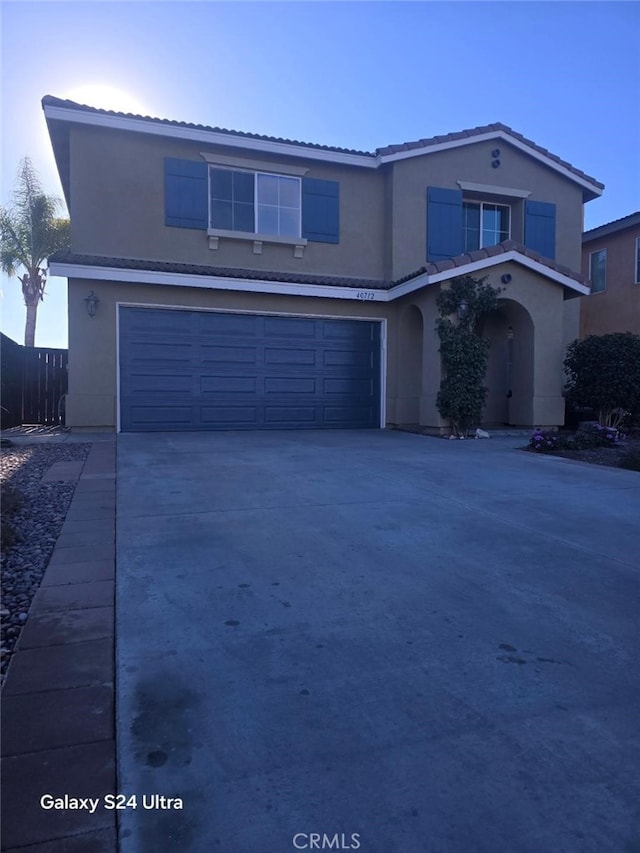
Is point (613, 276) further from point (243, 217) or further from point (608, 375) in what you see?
point (243, 217)

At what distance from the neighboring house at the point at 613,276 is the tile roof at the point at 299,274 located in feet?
15.9

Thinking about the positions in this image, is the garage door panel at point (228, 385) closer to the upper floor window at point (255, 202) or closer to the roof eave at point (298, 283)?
the roof eave at point (298, 283)

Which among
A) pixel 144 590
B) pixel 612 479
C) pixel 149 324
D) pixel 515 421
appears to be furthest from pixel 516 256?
pixel 144 590

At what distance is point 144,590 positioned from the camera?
3.69 meters

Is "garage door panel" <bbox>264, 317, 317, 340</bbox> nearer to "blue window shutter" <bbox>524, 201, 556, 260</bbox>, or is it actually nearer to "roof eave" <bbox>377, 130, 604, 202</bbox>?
"roof eave" <bbox>377, 130, 604, 202</bbox>

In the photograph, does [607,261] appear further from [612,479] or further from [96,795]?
[96,795]

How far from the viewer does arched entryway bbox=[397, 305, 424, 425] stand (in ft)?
46.2

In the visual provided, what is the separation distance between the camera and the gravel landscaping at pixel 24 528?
340 centimetres

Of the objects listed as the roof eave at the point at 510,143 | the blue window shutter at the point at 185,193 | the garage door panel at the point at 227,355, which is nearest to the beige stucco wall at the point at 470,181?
the roof eave at the point at 510,143

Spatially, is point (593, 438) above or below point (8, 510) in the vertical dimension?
above

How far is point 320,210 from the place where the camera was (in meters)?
13.7

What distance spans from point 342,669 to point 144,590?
1.44 metres

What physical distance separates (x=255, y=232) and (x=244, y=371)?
3.01 meters

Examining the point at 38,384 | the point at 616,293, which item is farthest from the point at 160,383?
the point at 616,293
